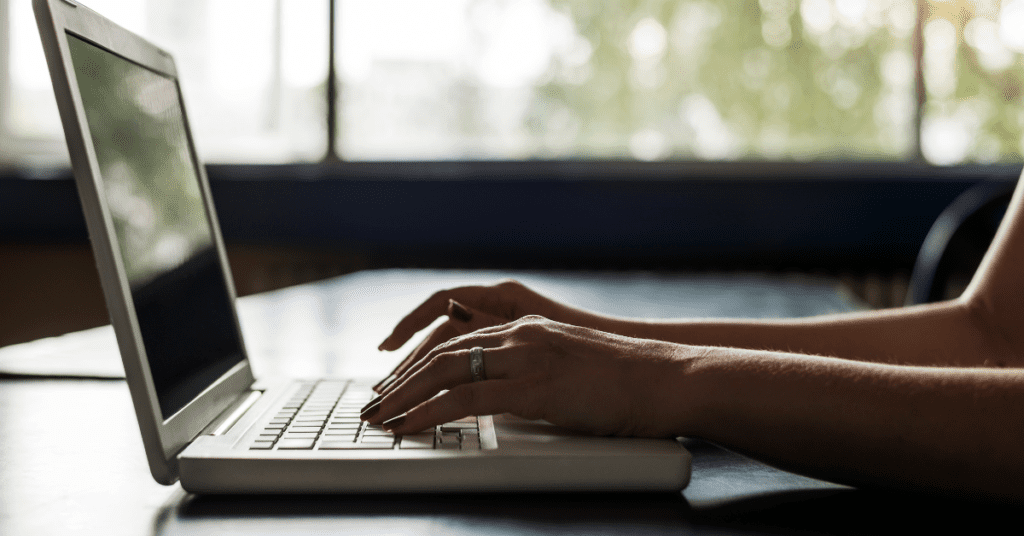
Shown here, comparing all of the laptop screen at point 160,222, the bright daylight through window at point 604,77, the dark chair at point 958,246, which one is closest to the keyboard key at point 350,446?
the laptop screen at point 160,222

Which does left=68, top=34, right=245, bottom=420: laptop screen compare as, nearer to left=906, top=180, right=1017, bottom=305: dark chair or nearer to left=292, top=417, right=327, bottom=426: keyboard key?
left=292, top=417, right=327, bottom=426: keyboard key

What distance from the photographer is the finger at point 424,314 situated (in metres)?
0.75

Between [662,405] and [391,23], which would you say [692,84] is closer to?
[391,23]

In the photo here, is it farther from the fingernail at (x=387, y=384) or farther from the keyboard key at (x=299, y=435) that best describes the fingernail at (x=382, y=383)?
the keyboard key at (x=299, y=435)

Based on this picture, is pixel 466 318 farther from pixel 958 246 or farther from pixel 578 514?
pixel 958 246

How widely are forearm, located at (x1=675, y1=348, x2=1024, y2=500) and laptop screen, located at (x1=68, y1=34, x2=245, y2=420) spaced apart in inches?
14.0

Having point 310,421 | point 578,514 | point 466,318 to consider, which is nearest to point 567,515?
point 578,514

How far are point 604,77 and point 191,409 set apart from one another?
2.70 metres

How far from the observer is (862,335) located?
0.84 metres

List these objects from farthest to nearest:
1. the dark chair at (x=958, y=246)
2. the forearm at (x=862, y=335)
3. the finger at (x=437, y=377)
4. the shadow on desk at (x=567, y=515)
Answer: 1. the dark chair at (x=958, y=246)
2. the forearm at (x=862, y=335)
3. the finger at (x=437, y=377)
4. the shadow on desk at (x=567, y=515)

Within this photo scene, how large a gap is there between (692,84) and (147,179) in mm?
2706

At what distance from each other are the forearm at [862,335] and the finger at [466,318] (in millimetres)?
121

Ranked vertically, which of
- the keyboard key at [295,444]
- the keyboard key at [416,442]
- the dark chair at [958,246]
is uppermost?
the keyboard key at [295,444]

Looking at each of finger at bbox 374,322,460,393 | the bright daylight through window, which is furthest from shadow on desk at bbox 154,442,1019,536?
the bright daylight through window
